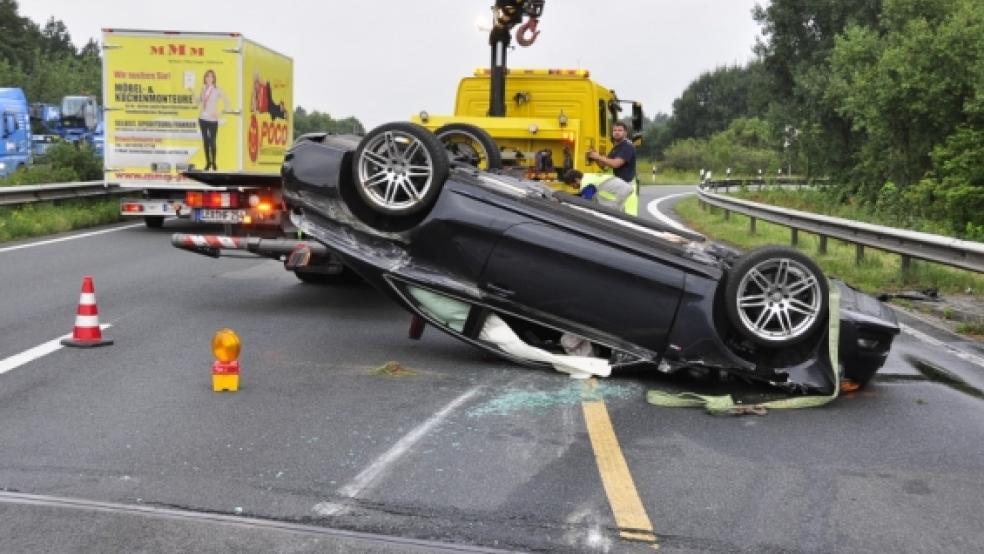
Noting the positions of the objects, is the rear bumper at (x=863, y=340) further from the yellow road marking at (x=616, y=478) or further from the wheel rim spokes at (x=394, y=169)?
the wheel rim spokes at (x=394, y=169)

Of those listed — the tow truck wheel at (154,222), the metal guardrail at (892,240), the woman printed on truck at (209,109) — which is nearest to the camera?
the metal guardrail at (892,240)

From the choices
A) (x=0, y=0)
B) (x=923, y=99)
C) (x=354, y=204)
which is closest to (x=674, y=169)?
(x=923, y=99)

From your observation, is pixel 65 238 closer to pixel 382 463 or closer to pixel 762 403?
pixel 382 463

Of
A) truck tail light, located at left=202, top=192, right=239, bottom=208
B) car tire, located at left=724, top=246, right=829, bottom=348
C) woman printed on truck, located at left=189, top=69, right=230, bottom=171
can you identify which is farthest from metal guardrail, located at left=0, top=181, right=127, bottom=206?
car tire, located at left=724, top=246, right=829, bottom=348

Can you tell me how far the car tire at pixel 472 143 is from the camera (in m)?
9.55

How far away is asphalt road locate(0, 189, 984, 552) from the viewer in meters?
4.06

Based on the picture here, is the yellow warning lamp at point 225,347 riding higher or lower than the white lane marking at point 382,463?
higher

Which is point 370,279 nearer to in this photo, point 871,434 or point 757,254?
point 757,254

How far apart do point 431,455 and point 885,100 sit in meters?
24.1

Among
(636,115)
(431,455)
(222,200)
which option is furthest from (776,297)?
(636,115)

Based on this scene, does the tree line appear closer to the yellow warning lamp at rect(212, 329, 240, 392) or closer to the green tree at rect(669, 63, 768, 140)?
the yellow warning lamp at rect(212, 329, 240, 392)

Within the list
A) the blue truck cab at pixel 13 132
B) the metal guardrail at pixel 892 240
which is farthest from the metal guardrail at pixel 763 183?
the blue truck cab at pixel 13 132

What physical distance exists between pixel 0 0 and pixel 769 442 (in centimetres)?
10047

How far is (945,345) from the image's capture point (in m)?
8.34
